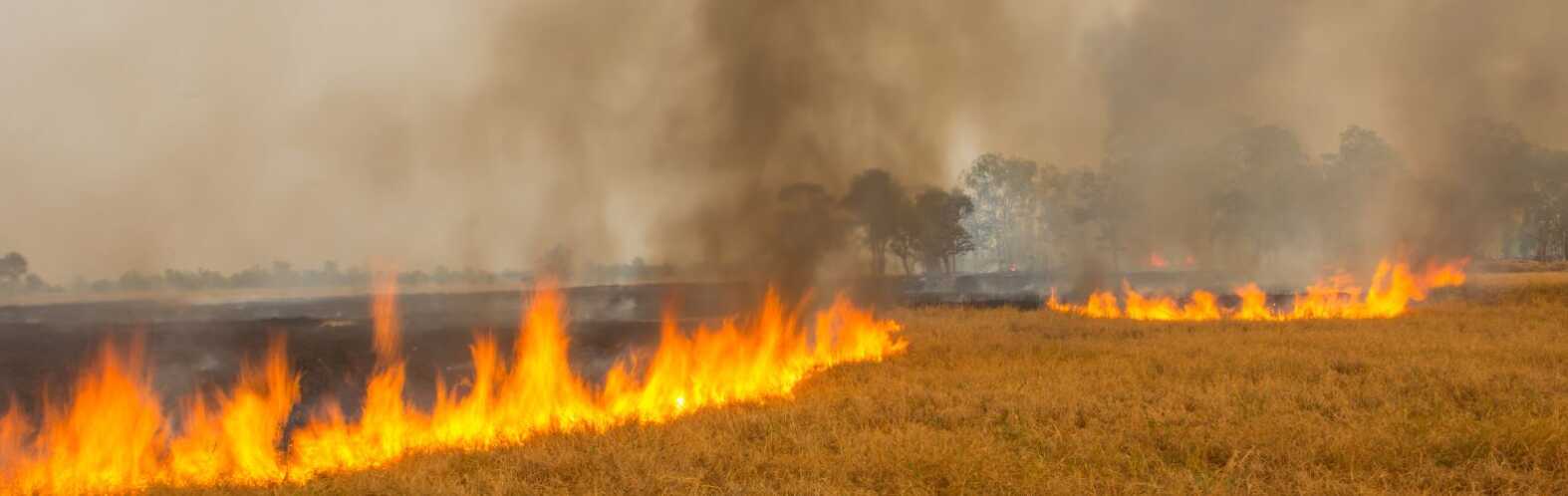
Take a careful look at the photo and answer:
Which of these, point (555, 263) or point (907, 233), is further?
point (907, 233)

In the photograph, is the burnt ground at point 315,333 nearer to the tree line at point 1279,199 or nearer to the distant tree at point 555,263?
the distant tree at point 555,263

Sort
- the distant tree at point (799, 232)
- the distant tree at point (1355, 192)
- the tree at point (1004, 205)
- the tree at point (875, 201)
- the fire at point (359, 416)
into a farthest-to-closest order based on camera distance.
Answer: the tree at point (1004, 205) → the distant tree at point (1355, 192) → the tree at point (875, 201) → the distant tree at point (799, 232) → the fire at point (359, 416)

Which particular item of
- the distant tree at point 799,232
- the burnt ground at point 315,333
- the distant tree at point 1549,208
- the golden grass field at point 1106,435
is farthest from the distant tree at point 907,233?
the distant tree at point 1549,208

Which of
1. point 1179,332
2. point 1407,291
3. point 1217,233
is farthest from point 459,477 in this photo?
point 1217,233

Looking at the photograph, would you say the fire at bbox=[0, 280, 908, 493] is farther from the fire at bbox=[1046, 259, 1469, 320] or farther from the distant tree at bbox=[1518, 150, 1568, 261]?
the distant tree at bbox=[1518, 150, 1568, 261]

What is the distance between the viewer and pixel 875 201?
74.1 ft

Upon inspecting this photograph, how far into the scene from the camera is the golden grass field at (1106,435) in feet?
21.5

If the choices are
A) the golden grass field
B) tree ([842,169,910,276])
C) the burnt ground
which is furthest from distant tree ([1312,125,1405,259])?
the golden grass field

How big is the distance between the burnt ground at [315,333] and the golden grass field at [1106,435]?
5.99m

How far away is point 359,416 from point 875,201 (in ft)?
44.9

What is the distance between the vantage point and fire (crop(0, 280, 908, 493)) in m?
8.48

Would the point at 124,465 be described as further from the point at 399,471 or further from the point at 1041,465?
the point at 1041,465

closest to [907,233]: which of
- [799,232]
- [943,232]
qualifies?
[943,232]

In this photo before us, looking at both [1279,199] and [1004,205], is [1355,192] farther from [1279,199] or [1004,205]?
[1004,205]
